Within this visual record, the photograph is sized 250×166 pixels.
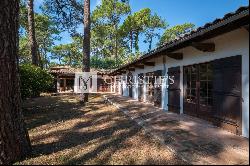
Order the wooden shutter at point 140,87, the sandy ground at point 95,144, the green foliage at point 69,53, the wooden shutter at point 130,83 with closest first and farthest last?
the sandy ground at point 95,144, the wooden shutter at point 140,87, the wooden shutter at point 130,83, the green foliage at point 69,53

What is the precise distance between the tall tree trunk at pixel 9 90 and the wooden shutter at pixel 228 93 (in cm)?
516

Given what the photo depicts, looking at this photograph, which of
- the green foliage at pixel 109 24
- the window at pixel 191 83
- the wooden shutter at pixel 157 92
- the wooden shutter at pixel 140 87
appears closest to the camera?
the window at pixel 191 83

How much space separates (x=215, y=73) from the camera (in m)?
8.01

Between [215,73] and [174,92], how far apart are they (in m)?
3.53

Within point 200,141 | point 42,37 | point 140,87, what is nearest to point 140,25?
point 42,37

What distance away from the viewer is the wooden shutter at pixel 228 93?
22.4ft

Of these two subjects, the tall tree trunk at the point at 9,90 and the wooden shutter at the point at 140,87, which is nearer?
the tall tree trunk at the point at 9,90

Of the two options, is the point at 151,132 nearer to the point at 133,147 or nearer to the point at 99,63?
the point at 133,147

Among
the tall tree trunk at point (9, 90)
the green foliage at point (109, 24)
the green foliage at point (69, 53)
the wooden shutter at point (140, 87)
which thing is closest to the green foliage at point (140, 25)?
the green foliage at point (109, 24)

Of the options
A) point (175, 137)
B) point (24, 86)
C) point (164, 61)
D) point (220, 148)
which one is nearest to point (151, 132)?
point (175, 137)

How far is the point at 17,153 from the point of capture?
5.69 metres

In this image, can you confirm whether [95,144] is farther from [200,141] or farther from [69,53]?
[69,53]

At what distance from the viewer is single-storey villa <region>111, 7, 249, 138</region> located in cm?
655

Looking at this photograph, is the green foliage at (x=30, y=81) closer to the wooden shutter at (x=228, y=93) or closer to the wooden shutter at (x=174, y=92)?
the wooden shutter at (x=174, y=92)
